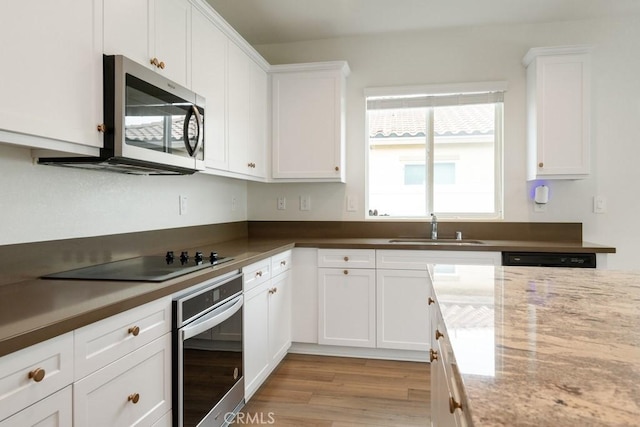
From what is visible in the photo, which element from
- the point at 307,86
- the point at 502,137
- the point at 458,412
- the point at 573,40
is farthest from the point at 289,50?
the point at 458,412

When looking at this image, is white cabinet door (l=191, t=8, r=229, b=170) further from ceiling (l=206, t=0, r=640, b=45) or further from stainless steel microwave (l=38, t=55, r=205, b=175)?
ceiling (l=206, t=0, r=640, b=45)

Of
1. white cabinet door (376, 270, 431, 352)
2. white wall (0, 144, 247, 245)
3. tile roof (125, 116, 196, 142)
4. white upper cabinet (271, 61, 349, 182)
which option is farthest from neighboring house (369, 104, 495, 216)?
tile roof (125, 116, 196, 142)

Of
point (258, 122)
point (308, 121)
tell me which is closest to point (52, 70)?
point (258, 122)

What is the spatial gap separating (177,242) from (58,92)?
4.41 ft

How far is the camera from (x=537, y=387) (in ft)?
2.05

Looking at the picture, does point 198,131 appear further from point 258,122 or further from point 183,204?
point 258,122

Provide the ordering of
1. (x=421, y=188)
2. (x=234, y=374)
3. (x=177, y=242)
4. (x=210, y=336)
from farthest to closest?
(x=421, y=188), (x=177, y=242), (x=234, y=374), (x=210, y=336)

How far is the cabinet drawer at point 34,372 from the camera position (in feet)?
2.89

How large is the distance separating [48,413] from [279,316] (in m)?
1.83

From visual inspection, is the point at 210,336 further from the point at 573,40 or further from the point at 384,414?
the point at 573,40

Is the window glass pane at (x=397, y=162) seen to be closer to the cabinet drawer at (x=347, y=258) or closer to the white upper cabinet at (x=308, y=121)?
the white upper cabinet at (x=308, y=121)

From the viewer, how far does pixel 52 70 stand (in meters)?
1.29

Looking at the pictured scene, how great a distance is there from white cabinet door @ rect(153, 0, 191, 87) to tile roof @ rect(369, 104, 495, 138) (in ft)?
6.03

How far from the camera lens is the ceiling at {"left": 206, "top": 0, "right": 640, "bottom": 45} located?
114 inches
